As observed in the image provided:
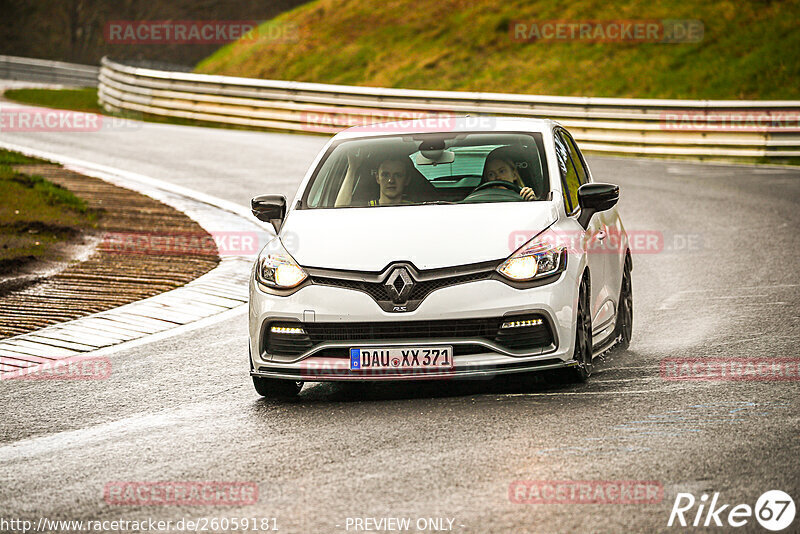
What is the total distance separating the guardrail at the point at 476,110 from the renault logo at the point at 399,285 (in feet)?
56.7

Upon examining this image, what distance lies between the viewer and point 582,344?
7262 mm

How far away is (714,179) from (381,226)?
13.9m

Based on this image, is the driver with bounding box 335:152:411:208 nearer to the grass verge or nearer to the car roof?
the car roof

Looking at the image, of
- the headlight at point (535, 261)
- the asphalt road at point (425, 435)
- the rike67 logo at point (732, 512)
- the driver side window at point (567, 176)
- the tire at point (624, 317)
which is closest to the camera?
the rike67 logo at point (732, 512)

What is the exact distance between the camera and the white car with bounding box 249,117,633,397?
689 cm

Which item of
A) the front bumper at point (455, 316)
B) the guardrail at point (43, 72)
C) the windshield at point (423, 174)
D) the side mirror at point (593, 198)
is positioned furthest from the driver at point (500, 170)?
the guardrail at point (43, 72)

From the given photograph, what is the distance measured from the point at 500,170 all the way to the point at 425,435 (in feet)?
7.94

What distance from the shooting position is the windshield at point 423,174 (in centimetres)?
808

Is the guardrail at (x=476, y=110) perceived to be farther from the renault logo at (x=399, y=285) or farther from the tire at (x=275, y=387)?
the renault logo at (x=399, y=285)

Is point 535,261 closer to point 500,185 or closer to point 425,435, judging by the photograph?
point 500,185

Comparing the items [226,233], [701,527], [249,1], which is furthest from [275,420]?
[249,1]

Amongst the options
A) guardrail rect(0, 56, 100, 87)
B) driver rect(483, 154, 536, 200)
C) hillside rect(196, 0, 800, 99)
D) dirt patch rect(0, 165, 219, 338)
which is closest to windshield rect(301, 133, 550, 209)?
driver rect(483, 154, 536, 200)

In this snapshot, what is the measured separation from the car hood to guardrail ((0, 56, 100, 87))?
132ft

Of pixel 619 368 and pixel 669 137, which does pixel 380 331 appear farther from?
pixel 669 137
